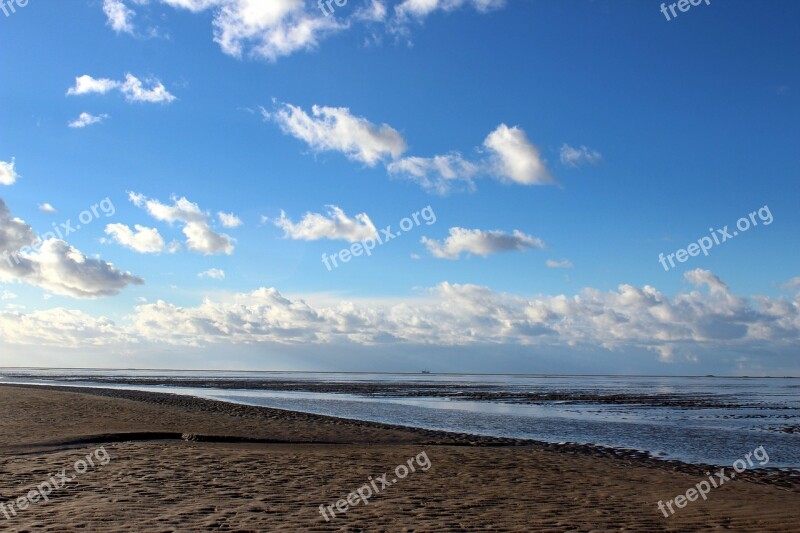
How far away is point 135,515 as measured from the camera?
11711 millimetres

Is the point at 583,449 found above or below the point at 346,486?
below

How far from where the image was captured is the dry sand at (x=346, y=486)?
12.0 meters

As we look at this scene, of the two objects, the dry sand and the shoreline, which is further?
the shoreline

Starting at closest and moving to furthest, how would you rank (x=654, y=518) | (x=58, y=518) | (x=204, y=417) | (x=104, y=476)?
(x=58, y=518)
(x=654, y=518)
(x=104, y=476)
(x=204, y=417)

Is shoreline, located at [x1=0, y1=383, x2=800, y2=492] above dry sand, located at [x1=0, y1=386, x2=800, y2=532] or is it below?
below

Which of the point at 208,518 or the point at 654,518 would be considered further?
the point at 654,518

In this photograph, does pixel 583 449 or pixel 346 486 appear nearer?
pixel 346 486

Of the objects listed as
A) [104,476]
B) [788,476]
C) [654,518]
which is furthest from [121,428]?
[788,476]

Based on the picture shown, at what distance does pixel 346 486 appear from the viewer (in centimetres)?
1577

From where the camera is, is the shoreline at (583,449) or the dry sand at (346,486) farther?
the shoreline at (583,449)

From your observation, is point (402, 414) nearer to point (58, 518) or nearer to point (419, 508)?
point (419, 508)

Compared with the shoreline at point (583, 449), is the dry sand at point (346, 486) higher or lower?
higher

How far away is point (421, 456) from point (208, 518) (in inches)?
441

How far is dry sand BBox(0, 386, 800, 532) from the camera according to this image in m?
A: 12.0
